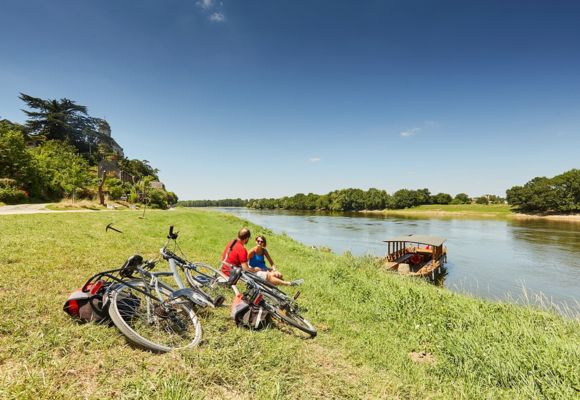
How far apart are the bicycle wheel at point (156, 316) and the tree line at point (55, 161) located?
29889 millimetres

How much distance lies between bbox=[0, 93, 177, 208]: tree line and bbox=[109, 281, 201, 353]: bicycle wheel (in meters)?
29.9

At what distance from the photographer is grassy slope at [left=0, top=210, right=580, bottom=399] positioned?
3000mm

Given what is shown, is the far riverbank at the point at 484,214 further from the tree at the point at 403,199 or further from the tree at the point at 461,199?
the tree at the point at 461,199

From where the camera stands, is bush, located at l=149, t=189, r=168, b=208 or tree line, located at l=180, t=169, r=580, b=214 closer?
bush, located at l=149, t=189, r=168, b=208

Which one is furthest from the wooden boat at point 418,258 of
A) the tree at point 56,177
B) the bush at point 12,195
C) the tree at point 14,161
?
the tree at point 14,161

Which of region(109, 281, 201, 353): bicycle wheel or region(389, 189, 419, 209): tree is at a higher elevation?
region(389, 189, 419, 209): tree

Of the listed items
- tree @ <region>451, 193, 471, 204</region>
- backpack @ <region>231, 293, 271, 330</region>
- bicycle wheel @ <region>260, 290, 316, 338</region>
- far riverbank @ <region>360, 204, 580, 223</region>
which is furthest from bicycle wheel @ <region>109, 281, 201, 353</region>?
tree @ <region>451, 193, 471, 204</region>

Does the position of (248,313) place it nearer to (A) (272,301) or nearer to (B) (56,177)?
(A) (272,301)

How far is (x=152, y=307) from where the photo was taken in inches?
161

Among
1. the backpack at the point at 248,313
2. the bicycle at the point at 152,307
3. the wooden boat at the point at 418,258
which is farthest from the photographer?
the wooden boat at the point at 418,258

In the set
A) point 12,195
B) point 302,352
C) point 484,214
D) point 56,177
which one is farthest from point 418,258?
point 484,214

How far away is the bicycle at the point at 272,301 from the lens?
16.7 feet

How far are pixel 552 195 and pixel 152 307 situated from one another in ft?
374

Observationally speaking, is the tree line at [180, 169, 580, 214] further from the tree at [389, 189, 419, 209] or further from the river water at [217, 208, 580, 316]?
the river water at [217, 208, 580, 316]
